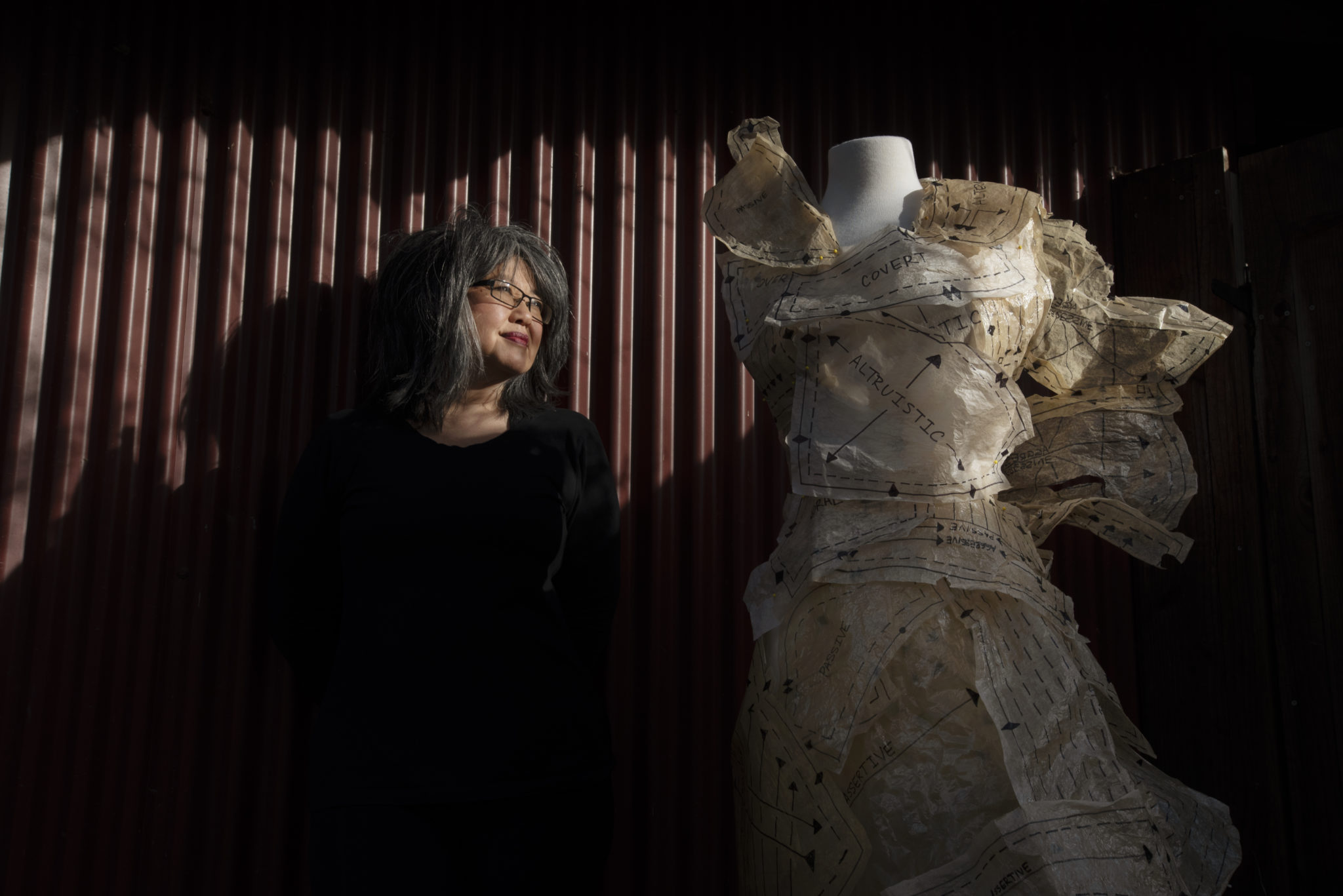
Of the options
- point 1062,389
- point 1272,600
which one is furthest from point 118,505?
point 1272,600

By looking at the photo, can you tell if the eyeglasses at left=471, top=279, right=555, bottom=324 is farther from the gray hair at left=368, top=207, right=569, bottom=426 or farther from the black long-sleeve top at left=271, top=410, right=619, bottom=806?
the black long-sleeve top at left=271, top=410, right=619, bottom=806

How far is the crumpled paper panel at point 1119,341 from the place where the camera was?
4.83 feet

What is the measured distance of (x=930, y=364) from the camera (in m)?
1.28

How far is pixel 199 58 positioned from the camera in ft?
7.38

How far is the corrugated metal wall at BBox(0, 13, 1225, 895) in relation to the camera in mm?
2000

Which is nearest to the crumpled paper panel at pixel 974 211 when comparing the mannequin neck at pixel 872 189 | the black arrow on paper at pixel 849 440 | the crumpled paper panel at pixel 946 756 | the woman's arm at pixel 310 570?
the mannequin neck at pixel 872 189

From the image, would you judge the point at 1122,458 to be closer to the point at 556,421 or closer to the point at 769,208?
the point at 769,208

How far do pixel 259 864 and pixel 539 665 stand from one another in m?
1.06

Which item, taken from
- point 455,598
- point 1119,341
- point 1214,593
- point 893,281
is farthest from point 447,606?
point 1214,593

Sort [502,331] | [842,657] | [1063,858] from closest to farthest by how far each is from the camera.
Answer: [1063,858]
[842,657]
[502,331]

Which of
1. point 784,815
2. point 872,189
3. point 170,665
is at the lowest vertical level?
point 784,815

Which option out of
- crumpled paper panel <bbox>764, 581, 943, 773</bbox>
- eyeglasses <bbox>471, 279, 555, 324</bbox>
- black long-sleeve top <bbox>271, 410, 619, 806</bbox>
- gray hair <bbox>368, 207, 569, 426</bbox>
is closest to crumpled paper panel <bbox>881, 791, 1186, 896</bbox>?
crumpled paper panel <bbox>764, 581, 943, 773</bbox>

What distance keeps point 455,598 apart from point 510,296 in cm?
69

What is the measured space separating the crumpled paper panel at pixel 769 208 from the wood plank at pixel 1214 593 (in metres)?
1.22
